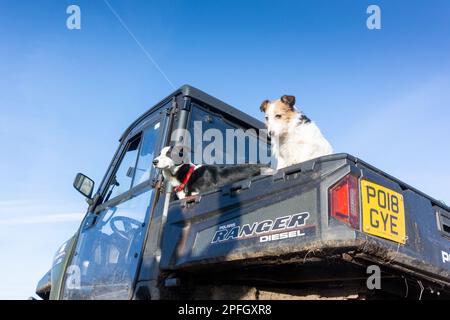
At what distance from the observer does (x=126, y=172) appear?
429cm

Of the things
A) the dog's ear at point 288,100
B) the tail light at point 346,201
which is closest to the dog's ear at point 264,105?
the dog's ear at point 288,100

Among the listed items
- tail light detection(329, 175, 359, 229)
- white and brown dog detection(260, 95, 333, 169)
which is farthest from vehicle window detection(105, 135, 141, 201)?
tail light detection(329, 175, 359, 229)

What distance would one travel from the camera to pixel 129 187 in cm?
400

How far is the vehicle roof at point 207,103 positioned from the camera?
3723mm

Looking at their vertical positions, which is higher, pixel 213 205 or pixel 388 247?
pixel 213 205

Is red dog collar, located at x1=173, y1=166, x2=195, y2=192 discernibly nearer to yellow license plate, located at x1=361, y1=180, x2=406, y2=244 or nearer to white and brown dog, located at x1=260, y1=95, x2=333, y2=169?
white and brown dog, located at x1=260, y1=95, x2=333, y2=169

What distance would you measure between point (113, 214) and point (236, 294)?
146cm

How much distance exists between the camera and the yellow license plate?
2.21 m

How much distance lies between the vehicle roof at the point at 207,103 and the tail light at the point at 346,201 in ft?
5.92

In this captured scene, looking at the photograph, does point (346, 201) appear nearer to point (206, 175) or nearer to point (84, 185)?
point (206, 175)

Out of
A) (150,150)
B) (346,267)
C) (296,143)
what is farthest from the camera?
(296,143)

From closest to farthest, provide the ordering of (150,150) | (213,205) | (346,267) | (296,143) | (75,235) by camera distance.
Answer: (346,267) → (213,205) → (150,150) → (296,143) → (75,235)
